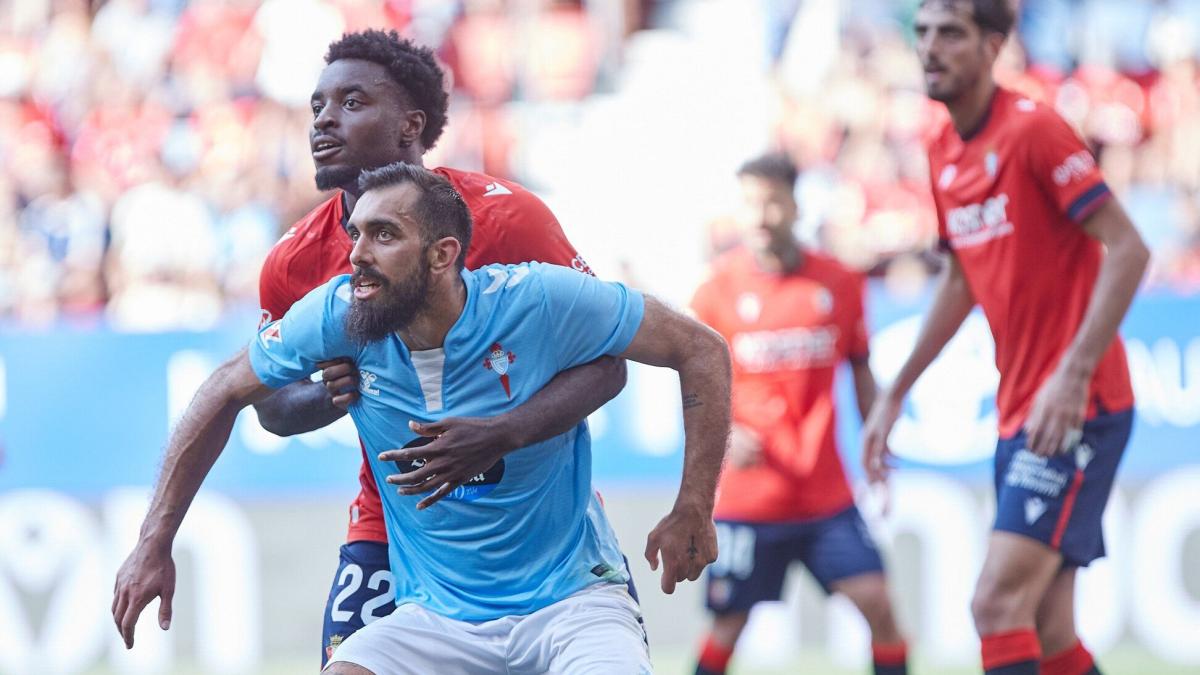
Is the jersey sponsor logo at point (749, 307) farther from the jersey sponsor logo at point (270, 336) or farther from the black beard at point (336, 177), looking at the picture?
the jersey sponsor logo at point (270, 336)

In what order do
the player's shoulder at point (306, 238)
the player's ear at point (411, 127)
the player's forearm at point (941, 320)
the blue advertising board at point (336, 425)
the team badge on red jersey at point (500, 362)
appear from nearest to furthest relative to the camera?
the team badge on red jersey at point (500, 362) < the player's shoulder at point (306, 238) < the player's ear at point (411, 127) < the player's forearm at point (941, 320) < the blue advertising board at point (336, 425)

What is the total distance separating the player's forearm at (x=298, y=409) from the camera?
4.84 meters

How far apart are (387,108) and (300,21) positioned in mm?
8732

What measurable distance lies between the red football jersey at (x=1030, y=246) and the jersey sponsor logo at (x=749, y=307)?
87.0 inches

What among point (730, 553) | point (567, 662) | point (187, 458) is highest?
point (187, 458)

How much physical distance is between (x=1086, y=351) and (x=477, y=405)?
1.97 m

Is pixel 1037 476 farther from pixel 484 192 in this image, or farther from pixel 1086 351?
pixel 484 192

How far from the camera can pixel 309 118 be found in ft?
42.0

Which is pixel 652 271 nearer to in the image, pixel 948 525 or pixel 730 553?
pixel 948 525

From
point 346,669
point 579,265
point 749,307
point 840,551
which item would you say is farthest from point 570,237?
point 346,669

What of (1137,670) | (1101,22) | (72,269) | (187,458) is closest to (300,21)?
(72,269)

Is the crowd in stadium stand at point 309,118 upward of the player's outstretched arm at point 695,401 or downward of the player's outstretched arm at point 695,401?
downward

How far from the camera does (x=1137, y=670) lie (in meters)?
8.37

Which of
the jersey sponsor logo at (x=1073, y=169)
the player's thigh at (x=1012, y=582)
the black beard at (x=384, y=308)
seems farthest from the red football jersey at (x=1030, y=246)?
the black beard at (x=384, y=308)
